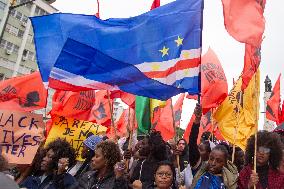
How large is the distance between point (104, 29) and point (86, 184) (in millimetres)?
2326

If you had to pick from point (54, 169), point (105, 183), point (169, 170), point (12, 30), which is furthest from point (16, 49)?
point (169, 170)

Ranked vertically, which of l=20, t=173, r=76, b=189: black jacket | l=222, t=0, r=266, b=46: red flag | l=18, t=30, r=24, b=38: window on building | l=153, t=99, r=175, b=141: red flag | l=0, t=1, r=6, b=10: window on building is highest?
l=0, t=1, r=6, b=10: window on building

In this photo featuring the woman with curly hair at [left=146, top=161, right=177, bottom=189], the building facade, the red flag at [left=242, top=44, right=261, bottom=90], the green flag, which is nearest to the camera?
the woman with curly hair at [left=146, top=161, right=177, bottom=189]

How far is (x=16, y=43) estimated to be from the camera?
4172cm

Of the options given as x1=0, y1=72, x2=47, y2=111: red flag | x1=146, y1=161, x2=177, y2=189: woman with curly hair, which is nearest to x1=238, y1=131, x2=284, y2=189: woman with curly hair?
x1=146, y1=161, x2=177, y2=189: woman with curly hair

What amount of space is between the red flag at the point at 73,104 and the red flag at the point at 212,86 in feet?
8.31

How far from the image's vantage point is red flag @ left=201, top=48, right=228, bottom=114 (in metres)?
8.55

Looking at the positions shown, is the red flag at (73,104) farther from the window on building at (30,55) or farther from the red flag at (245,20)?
the window on building at (30,55)

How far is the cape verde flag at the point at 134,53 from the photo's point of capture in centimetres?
492

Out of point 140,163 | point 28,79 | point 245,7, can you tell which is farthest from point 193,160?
point 28,79

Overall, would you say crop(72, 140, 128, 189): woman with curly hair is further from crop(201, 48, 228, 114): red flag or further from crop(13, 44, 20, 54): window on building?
crop(13, 44, 20, 54): window on building

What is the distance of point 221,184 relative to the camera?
4.02 metres

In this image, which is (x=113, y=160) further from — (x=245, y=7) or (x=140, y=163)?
(x=245, y=7)

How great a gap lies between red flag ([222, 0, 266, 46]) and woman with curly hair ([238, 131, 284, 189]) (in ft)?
4.24
